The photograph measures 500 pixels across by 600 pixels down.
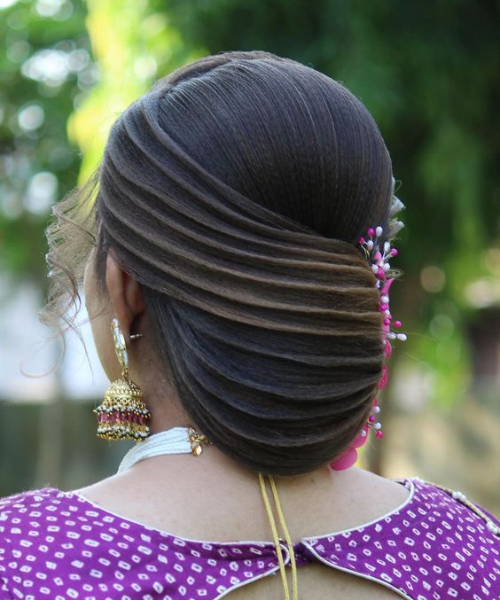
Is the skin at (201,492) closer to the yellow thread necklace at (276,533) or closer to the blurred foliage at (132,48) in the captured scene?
the yellow thread necklace at (276,533)

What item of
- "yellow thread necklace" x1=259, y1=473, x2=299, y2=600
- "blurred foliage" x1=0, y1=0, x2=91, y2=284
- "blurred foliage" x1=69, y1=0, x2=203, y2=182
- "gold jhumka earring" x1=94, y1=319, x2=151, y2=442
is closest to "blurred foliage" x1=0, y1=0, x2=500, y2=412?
"blurred foliage" x1=69, y1=0, x2=203, y2=182

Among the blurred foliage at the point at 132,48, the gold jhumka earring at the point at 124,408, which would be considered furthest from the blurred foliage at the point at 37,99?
the gold jhumka earring at the point at 124,408

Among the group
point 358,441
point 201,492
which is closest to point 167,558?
point 201,492

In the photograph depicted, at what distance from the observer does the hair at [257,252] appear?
1201 millimetres

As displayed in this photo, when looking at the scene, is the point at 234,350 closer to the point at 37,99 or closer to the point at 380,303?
the point at 380,303

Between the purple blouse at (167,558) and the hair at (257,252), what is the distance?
4.7 inches

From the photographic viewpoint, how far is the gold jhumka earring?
1.29m

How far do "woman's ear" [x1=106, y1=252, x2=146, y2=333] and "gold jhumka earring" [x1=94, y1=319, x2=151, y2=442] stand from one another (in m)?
0.02

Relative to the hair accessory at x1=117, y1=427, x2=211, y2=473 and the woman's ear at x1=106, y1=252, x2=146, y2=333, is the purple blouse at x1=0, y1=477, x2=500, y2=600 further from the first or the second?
the woman's ear at x1=106, y1=252, x2=146, y2=333

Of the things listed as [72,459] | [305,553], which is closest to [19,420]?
[72,459]

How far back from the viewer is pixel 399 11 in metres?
5.08

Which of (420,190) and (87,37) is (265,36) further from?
(87,37)

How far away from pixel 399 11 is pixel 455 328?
2.83 meters

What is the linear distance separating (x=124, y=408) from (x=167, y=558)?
0.73 ft
